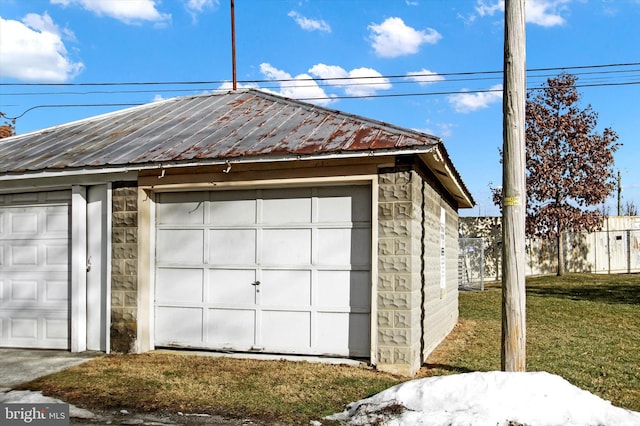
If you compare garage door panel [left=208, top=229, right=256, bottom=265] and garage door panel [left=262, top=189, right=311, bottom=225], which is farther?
garage door panel [left=208, top=229, right=256, bottom=265]

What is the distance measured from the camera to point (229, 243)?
8.74 m

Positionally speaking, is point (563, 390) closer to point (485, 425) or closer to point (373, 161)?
point (485, 425)

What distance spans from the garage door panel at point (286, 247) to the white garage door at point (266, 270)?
0.01m

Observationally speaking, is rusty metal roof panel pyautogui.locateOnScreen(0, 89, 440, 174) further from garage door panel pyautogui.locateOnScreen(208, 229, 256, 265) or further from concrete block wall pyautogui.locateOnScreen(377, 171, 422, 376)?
garage door panel pyautogui.locateOnScreen(208, 229, 256, 265)

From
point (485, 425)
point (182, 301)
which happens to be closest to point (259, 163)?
point (182, 301)

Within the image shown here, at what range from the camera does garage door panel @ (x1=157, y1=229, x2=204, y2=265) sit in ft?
29.2

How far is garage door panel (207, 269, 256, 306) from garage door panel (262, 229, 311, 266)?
371 millimetres

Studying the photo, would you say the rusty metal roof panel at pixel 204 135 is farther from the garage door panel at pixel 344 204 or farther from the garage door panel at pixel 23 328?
the garage door panel at pixel 23 328

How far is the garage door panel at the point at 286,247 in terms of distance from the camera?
27.4 ft

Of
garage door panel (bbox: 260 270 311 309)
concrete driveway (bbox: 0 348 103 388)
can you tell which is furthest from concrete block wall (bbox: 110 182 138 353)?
garage door panel (bbox: 260 270 311 309)

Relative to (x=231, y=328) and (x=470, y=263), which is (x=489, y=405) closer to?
(x=231, y=328)

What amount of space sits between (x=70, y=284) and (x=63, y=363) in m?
1.47

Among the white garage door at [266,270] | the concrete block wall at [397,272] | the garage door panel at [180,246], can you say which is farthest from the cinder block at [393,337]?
the garage door panel at [180,246]

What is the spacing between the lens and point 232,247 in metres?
8.72
